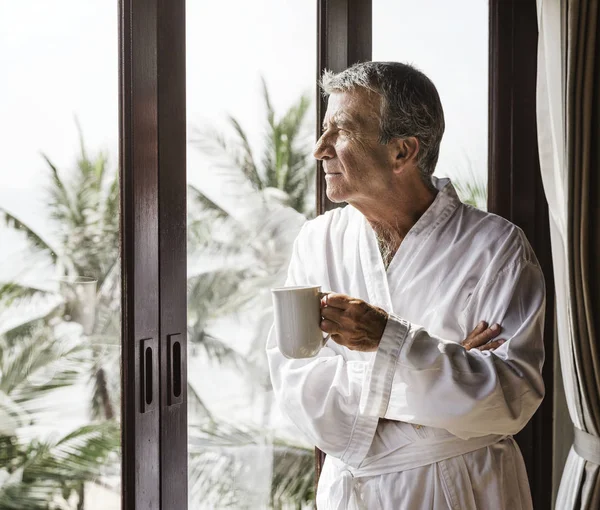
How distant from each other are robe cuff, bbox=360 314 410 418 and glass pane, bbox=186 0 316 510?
0.45m

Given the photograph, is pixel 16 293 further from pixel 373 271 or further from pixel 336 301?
pixel 373 271

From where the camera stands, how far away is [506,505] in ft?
5.61

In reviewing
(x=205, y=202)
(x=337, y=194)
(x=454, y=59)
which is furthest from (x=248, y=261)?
(x=454, y=59)

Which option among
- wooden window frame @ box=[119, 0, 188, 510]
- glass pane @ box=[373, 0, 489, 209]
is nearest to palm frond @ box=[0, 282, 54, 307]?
wooden window frame @ box=[119, 0, 188, 510]

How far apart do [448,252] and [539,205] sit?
114 cm

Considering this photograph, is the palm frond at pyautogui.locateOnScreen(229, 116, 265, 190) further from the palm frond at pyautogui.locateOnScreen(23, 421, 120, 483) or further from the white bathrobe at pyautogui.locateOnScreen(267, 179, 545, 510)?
the palm frond at pyautogui.locateOnScreen(23, 421, 120, 483)

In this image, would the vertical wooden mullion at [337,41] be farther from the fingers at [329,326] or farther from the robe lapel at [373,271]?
the fingers at [329,326]

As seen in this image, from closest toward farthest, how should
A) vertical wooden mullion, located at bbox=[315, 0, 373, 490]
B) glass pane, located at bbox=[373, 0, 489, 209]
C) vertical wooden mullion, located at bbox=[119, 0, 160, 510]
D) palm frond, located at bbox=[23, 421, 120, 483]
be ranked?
1. palm frond, located at bbox=[23, 421, 120, 483]
2. vertical wooden mullion, located at bbox=[119, 0, 160, 510]
3. vertical wooden mullion, located at bbox=[315, 0, 373, 490]
4. glass pane, located at bbox=[373, 0, 489, 209]

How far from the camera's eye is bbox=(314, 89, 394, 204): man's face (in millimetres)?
1745

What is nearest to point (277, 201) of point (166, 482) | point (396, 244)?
point (396, 244)

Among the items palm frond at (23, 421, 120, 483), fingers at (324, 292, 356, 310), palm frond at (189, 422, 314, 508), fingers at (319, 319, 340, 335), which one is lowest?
palm frond at (189, 422, 314, 508)

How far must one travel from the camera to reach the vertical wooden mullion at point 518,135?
2701 millimetres

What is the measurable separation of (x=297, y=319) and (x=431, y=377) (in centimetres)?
36

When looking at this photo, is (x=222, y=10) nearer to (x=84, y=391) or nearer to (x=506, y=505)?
(x=84, y=391)
